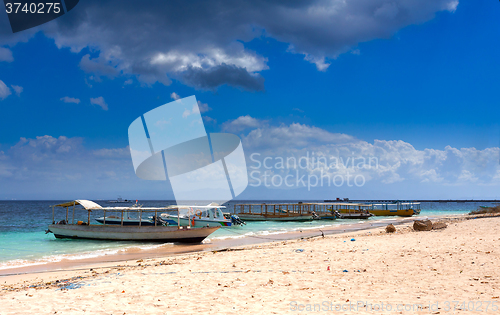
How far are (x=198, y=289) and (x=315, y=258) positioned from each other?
4.73 m

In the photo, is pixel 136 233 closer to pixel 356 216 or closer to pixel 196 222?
pixel 196 222

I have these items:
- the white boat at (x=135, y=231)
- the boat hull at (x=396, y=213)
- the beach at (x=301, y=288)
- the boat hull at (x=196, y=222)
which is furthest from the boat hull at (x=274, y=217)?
the beach at (x=301, y=288)

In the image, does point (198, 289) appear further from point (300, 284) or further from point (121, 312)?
point (300, 284)

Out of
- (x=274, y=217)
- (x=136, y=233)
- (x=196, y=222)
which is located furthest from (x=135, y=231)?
(x=274, y=217)

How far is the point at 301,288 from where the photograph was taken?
23.6 feet

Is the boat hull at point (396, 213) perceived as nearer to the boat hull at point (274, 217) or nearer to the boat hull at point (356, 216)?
the boat hull at point (356, 216)

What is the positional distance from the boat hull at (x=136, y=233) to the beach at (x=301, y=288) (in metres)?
11.0

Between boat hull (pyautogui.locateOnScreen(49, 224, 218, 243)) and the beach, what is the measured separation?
10993 millimetres

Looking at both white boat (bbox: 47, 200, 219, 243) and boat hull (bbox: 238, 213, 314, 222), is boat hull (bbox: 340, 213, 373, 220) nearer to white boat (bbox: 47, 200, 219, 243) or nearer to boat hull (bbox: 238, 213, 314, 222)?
boat hull (bbox: 238, 213, 314, 222)

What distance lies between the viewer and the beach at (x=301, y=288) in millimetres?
5938

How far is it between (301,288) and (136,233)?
18.0 m

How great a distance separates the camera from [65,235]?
24609 millimetres

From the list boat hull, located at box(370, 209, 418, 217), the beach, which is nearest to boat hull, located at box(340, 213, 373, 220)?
boat hull, located at box(370, 209, 418, 217)

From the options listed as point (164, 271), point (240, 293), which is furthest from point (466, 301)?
point (164, 271)
